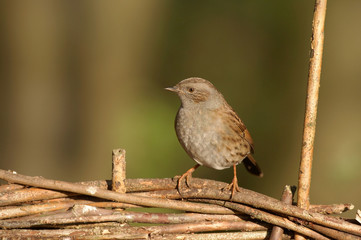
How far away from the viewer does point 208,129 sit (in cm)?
391

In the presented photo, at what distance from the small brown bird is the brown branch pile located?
118cm

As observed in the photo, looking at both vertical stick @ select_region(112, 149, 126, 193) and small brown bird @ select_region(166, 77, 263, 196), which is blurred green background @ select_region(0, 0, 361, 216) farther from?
vertical stick @ select_region(112, 149, 126, 193)

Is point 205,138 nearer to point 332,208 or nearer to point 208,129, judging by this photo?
point 208,129

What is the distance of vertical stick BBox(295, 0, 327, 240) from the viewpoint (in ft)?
7.87

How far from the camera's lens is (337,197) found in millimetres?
6988

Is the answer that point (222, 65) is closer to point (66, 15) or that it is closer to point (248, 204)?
point (66, 15)

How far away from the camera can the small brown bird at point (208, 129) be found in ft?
12.6

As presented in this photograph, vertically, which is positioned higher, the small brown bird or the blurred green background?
the blurred green background

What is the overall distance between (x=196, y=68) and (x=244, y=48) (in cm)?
96

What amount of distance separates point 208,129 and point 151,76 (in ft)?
20.8

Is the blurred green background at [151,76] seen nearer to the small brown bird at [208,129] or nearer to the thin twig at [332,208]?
the small brown bird at [208,129]

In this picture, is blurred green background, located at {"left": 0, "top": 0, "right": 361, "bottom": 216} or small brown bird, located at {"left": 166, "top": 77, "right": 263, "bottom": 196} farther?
blurred green background, located at {"left": 0, "top": 0, "right": 361, "bottom": 216}

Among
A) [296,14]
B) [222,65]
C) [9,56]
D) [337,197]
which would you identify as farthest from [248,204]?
[9,56]

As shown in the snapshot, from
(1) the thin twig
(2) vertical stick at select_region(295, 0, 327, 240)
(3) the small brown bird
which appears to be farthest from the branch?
(3) the small brown bird
